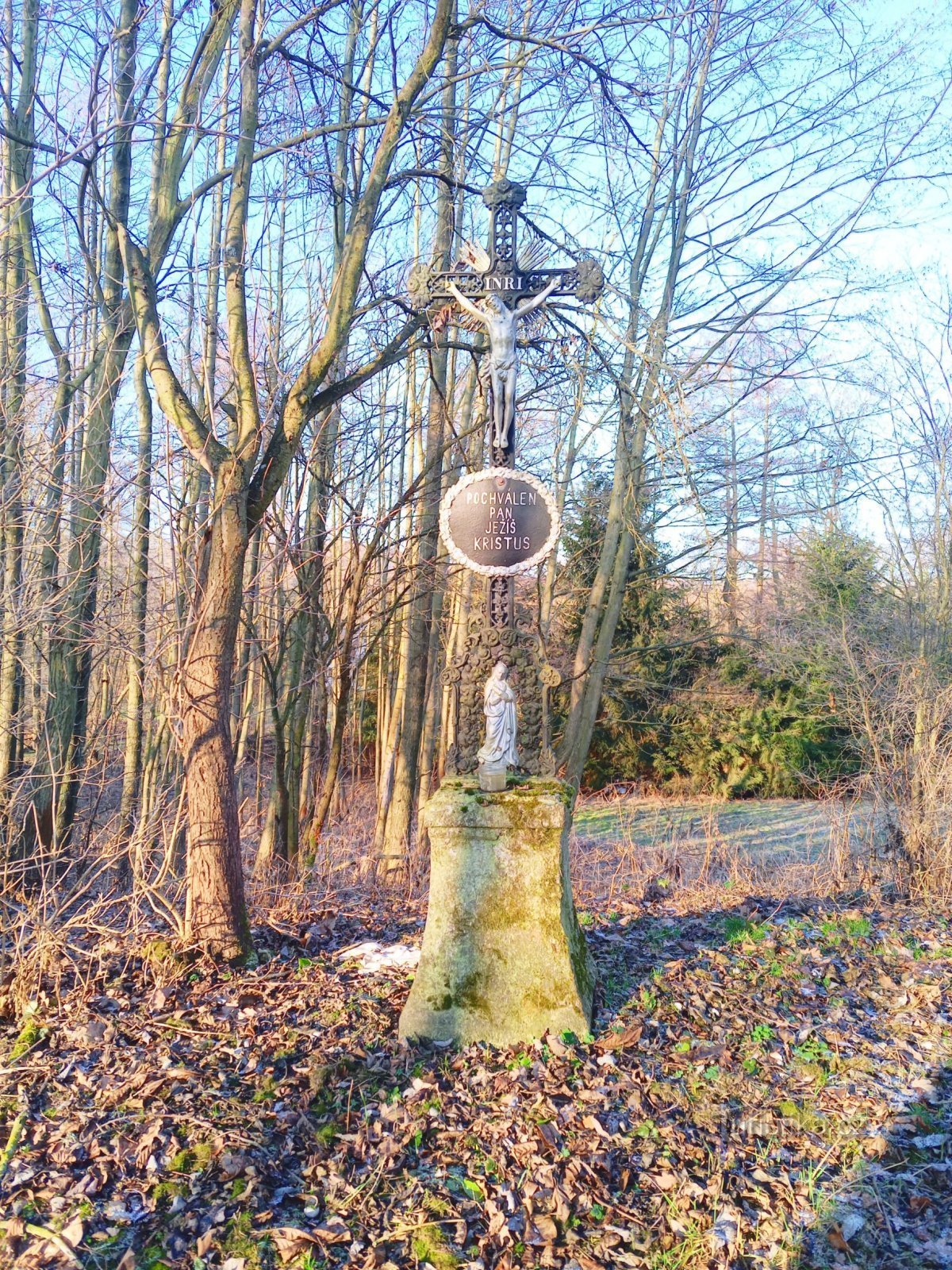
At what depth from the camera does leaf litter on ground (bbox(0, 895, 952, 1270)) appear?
287 centimetres

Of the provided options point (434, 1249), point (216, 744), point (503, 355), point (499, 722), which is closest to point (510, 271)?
point (503, 355)

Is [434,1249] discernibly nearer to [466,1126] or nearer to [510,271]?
[466,1126]

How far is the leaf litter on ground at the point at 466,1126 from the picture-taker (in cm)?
287

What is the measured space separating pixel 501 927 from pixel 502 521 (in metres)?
1.95

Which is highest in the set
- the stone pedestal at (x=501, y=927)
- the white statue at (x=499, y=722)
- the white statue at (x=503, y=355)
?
the white statue at (x=503, y=355)

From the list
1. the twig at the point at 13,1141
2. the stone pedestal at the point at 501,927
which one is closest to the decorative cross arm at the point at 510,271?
the stone pedestal at the point at 501,927

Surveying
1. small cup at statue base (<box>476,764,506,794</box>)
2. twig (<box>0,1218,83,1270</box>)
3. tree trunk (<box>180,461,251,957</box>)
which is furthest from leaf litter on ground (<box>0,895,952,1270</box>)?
small cup at statue base (<box>476,764,506,794</box>)

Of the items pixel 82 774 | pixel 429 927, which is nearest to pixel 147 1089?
pixel 429 927

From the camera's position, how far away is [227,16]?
16.8ft

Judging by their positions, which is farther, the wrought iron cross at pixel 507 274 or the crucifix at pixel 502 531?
the wrought iron cross at pixel 507 274

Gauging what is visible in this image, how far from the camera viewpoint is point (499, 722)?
4.33 meters

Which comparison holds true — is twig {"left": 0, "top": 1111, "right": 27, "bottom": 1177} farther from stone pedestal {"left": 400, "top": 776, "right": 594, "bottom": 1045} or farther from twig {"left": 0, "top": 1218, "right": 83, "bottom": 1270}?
stone pedestal {"left": 400, "top": 776, "right": 594, "bottom": 1045}

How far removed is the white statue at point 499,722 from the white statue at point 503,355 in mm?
1222

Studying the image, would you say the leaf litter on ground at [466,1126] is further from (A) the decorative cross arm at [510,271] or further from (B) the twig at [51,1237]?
(A) the decorative cross arm at [510,271]
